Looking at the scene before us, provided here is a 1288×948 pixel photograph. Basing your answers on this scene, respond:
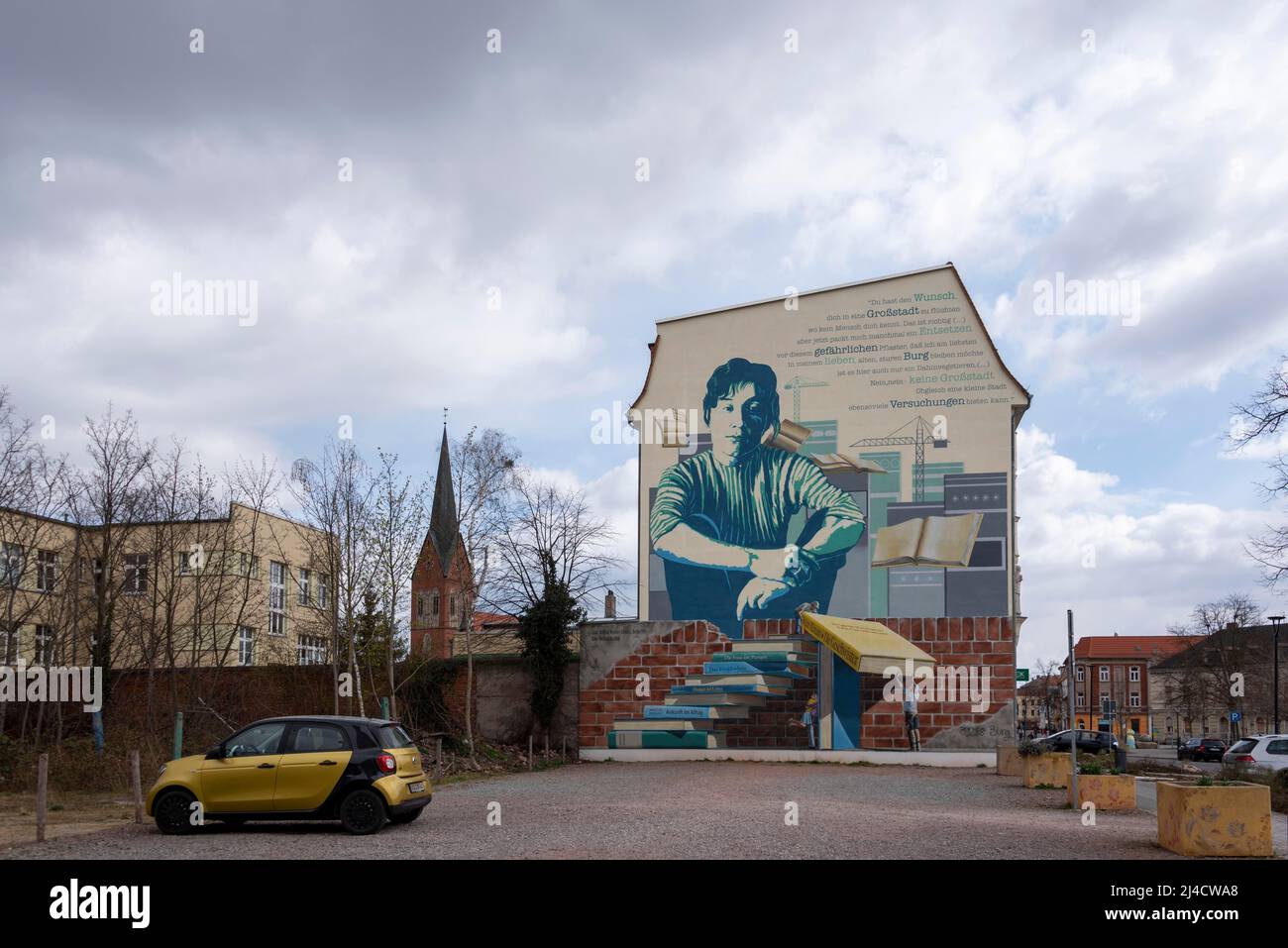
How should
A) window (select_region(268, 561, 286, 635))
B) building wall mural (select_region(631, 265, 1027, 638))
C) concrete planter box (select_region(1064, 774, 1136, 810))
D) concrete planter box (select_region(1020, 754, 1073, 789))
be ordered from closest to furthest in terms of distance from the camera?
1. concrete planter box (select_region(1064, 774, 1136, 810))
2. concrete planter box (select_region(1020, 754, 1073, 789))
3. building wall mural (select_region(631, 265, 1027, 638))
4. window (select_region(268, 561, 286, 635))

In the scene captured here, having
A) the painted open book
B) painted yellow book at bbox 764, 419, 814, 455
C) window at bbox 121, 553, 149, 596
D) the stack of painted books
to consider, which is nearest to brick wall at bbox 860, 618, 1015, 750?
the painted open book

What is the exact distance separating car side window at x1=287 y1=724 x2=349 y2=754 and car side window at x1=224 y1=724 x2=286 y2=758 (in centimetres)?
23

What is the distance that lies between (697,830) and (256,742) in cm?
577

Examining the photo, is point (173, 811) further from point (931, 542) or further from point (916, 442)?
point (916, 442)

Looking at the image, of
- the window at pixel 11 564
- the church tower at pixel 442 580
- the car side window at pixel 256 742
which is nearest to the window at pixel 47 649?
the window at pixel 11 564

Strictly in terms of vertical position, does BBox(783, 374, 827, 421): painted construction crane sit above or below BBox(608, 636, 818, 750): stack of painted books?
above

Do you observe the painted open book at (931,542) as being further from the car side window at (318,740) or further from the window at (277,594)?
the window at (277,594)

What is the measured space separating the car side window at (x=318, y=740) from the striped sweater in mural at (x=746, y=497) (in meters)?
20.8

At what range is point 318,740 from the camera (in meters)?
14.7

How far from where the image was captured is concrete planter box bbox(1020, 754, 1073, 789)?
21.9m

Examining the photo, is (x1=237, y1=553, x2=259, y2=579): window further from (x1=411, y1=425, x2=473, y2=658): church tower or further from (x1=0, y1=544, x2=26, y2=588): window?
(x1=0, y1=544, x2=26, y2=588): window
